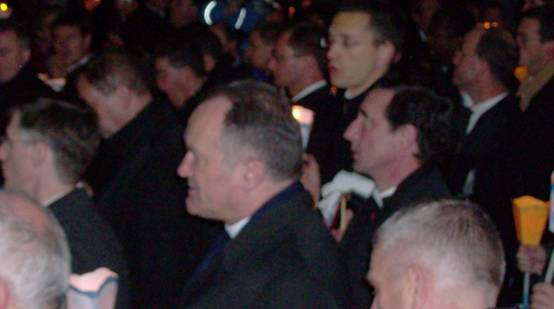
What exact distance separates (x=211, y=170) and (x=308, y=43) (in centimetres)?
329

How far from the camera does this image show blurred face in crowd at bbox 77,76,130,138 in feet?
17.8

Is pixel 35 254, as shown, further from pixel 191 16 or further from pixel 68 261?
pixel 191 16

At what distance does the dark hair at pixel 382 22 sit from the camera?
19.3 ft

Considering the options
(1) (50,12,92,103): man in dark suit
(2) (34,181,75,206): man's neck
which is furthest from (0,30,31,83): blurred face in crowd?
(2) (34,181,75,206): man's neck

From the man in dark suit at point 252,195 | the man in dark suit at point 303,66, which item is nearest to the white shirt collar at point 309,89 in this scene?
the man in dark suit at point 303,66

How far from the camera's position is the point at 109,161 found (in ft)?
17.4

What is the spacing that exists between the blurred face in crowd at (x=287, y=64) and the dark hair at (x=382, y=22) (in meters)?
0.64

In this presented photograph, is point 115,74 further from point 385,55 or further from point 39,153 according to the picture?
point 39,153

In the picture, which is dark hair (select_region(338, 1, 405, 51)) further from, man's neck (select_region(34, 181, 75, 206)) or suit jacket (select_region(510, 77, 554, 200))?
man's neck (select_region(34, 181, 75, 206))

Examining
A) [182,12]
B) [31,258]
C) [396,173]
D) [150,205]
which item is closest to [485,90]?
[396,173]

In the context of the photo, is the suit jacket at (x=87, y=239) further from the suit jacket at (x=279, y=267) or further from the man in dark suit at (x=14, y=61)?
the man in dark suit at (x=14, y=61)

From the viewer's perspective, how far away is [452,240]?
101 inches

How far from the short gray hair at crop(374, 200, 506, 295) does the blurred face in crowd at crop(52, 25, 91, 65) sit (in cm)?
604

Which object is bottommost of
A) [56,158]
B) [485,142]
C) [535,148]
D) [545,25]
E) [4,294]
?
[485,142]
